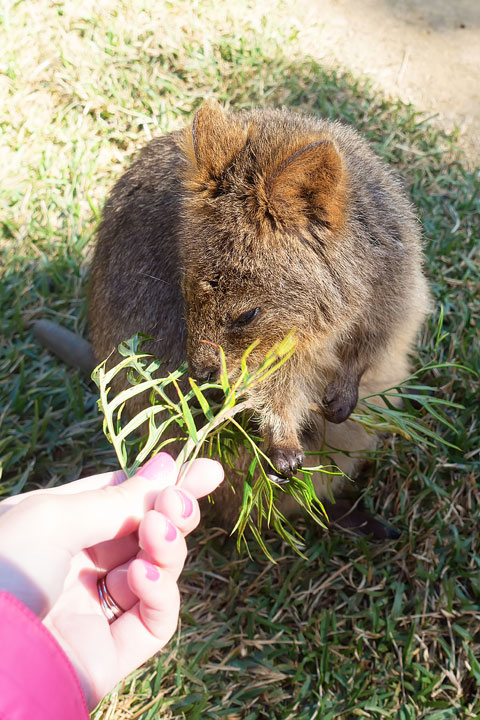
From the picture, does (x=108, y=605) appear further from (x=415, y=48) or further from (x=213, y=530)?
(x=415, y=48)

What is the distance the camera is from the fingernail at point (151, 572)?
Result: 1571 millimetres

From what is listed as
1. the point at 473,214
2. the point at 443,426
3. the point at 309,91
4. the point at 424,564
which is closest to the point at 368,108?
the point at 309,91

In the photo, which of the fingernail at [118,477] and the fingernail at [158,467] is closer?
the fingernail at [158,467]

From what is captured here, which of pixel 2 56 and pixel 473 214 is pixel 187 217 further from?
pixel 2 56

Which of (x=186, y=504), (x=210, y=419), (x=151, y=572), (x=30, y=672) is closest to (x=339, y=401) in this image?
(x=210, y=419)

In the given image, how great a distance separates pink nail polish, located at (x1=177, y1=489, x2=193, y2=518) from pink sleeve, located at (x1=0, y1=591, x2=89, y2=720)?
41 centimetres

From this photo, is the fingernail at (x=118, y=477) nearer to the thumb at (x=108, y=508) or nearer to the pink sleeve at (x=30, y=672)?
the thumb at (x=108, y=508)

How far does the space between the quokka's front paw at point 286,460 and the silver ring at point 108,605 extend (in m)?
0.68

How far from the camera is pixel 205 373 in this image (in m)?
2.12

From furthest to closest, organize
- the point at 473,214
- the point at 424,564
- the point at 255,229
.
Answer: the point at 473,214 < the point at 424,564 < the point at 255,229

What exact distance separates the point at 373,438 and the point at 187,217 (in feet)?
4.43

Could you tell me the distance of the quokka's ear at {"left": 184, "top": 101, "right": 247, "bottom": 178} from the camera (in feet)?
7.07

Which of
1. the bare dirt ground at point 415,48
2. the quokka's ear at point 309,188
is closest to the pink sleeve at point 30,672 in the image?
the quokka's ear at point 309,188

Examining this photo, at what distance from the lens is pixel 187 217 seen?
87.7 inches
